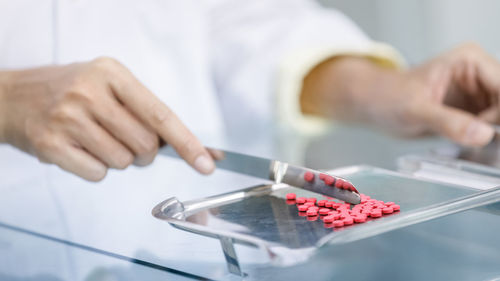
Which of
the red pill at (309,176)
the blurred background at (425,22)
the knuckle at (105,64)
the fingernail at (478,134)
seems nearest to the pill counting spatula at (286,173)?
the red pill at (309,176)

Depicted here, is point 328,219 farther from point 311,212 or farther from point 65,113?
point 65,113

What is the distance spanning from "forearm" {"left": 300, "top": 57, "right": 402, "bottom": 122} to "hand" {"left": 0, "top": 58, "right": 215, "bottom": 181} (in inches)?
17.8

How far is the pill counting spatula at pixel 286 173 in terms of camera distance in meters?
0.45

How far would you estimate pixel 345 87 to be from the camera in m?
0.98

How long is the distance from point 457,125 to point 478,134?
5 cm

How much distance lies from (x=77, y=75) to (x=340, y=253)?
1.03ft

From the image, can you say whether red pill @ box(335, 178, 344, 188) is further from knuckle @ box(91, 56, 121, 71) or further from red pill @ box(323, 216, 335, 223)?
knuckle @ box(91, 56, 121, 71)

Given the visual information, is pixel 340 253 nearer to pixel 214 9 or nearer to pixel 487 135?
pixel 487 135

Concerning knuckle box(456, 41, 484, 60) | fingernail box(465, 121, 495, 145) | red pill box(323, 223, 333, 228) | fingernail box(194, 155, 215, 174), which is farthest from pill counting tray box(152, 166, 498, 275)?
knuckle box(456, 41, 484, 60)

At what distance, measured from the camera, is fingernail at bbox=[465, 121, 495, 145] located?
0.71 m

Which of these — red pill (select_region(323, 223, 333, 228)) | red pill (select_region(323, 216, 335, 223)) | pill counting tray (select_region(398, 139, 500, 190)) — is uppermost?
red pill (select_region(323, 216, 335, 223))

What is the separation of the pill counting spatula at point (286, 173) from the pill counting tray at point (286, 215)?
0.01 m

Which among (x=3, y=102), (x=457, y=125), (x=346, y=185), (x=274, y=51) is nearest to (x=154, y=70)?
(x=274, y=51)

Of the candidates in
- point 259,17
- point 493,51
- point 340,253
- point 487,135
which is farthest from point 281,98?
point 493,51
